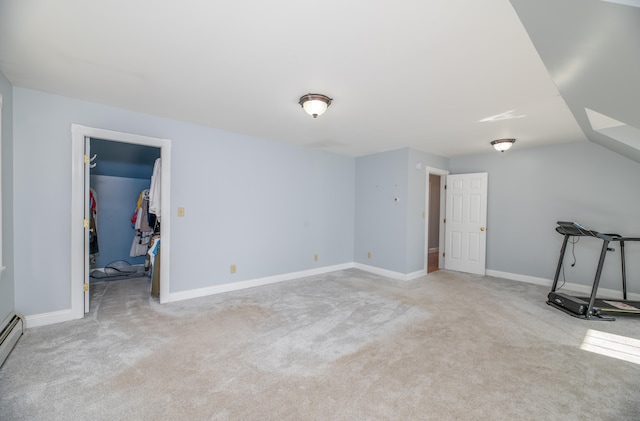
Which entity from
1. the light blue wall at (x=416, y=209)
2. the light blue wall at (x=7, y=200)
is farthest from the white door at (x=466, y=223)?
the light blue wall at (x=7, y=200)

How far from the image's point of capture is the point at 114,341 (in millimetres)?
2523

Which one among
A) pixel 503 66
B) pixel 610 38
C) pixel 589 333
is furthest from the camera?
pixel 589 333

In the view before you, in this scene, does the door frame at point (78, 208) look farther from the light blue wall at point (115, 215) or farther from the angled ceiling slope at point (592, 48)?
the angled ceiling slope at point (592, 48)

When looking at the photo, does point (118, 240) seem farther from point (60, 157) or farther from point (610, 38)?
point (610, 38)

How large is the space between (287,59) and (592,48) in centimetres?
192

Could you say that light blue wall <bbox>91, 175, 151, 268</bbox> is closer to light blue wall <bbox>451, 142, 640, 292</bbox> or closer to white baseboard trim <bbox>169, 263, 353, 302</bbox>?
white baseboard trim <bbox>169, 263, 353, 302</bbox>

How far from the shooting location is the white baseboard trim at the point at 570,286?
401 centimetres

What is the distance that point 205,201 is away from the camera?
388 centimetres

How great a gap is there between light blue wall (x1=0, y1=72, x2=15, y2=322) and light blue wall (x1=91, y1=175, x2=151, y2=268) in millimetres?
2770

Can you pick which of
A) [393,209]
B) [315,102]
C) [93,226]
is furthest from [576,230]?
[93,226]

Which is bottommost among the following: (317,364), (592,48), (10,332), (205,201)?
(317,364)

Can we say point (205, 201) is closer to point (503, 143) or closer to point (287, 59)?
point (287, 59)

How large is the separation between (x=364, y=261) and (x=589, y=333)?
11.1 feet

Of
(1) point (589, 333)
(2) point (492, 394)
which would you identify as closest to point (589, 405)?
(2) point (492, 394)
